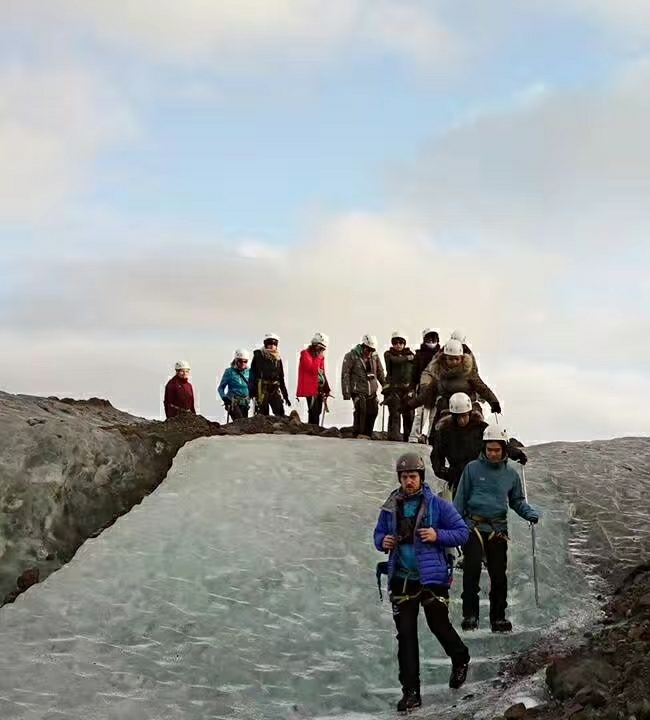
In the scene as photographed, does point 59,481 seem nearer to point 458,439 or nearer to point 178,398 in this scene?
point 458,439

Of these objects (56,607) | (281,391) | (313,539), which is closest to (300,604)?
(313,539)

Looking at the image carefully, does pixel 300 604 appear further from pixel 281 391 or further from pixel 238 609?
pixel 281 391

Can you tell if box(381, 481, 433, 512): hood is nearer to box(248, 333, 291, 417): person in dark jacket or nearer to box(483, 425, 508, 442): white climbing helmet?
box(483, 425, 508, 442): white climbing helmet

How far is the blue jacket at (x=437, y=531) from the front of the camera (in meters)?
8.55

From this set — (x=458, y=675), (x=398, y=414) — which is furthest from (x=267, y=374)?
(x=458, y=675)

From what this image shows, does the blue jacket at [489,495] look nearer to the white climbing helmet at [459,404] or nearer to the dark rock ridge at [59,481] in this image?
the white climbing helmet at [459,404]

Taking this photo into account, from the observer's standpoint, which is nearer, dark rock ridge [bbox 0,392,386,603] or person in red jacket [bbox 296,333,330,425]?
dark rock ridge [bbox 0,392,386,603]

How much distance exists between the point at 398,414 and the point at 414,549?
1057cm

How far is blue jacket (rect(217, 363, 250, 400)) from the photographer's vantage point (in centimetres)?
2081

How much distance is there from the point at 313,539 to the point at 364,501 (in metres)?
1.62

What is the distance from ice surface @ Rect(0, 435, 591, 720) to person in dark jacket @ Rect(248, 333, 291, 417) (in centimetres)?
468

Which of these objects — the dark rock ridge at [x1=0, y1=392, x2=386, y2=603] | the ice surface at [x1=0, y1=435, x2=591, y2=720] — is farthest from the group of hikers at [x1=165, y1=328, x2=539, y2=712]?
the dark rock ridge at [x1=0, y1=392, x2=386, y2=603]

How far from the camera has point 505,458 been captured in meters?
10.7

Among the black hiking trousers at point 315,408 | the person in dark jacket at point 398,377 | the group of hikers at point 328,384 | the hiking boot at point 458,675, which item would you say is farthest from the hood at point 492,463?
the black hiking trousers at point 315,408
